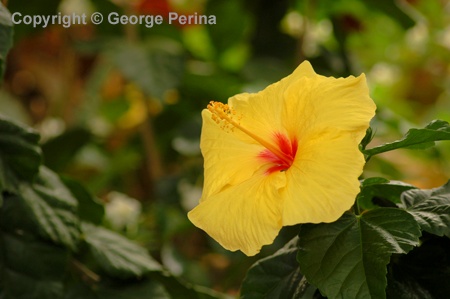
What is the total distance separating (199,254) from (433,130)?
98 centimetres

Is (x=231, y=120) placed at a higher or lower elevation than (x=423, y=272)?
higher

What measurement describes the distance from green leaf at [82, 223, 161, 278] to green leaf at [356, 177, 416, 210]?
0.25m

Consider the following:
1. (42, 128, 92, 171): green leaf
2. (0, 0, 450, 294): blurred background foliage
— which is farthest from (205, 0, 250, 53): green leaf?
(42, 128, 92, 171): green leaf

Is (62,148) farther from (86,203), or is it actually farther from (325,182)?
(325,182)

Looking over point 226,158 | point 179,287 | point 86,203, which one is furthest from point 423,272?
point 86,203

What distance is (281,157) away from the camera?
20.0 inches

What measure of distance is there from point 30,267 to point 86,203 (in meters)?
0.14

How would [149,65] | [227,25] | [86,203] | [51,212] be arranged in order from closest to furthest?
[51,212]
[86,203]
[149,65]
[227,25]

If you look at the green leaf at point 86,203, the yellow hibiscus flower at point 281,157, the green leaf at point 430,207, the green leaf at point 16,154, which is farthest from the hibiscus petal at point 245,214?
the green leaf at point 86,203

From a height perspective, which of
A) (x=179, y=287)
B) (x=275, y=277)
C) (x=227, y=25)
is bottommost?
(x=179, y=287)

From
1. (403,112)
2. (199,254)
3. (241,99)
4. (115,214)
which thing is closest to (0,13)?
(241,99)

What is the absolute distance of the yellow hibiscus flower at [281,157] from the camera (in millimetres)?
439

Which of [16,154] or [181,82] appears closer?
[16,154]

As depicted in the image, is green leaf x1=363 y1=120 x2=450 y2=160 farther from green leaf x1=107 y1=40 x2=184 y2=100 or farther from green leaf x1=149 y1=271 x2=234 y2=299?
green leaf x1=107 y1=40 x2=184 y2=100
